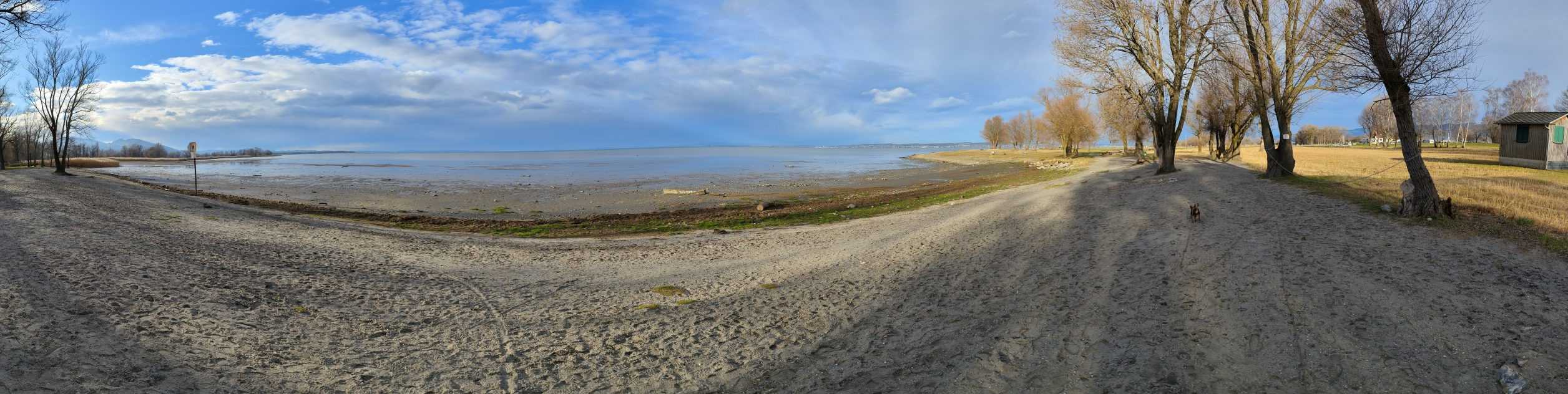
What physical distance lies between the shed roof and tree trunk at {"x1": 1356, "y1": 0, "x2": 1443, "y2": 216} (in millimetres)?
24667

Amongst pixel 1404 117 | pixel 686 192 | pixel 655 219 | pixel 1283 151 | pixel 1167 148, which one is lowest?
pixel 655 219

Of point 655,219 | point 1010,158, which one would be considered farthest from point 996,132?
point 655,219

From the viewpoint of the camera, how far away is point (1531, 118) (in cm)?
2630

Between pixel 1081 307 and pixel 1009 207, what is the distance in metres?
9.28

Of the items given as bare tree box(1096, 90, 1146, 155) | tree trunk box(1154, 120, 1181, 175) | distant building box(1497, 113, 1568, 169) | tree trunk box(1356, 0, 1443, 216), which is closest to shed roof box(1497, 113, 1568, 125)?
distant building box(1497, 113, 1568, 169)

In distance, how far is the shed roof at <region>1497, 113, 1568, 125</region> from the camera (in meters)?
25.0

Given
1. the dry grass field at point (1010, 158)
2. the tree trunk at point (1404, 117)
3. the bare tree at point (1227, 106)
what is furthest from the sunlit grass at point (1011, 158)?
the tree trunk at point (1404, 117)

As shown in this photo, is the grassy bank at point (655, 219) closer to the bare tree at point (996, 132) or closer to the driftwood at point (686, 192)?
the driftwood at point (686, 192)

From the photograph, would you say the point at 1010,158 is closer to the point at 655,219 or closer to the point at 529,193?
the point at 529,193

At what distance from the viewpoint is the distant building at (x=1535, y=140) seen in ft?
80.4

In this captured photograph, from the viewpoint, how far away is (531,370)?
5062mm

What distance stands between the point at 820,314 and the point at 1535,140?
36335 millimetres

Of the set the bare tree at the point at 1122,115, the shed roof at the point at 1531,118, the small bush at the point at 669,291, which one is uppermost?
the bare tree at the point at 1122,115

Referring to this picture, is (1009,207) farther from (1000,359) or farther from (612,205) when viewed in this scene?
(612,205)
